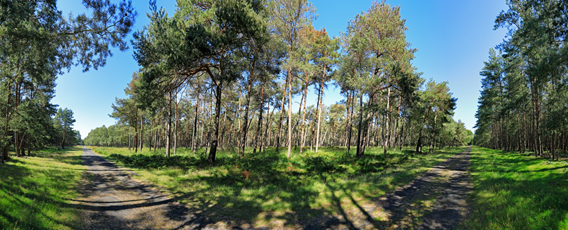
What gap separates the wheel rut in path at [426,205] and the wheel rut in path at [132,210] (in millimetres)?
5874

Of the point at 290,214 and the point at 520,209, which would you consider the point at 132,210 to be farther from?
the point at 520,209

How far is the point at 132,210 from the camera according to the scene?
6543 mm

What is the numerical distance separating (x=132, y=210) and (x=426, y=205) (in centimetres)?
1000

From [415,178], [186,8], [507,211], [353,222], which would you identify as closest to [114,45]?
[186,8]

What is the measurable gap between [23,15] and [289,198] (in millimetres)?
10338

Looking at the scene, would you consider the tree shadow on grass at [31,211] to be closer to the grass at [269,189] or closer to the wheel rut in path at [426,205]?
the grass at [269,189]

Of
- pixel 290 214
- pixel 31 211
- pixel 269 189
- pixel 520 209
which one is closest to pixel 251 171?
pixel 269 189

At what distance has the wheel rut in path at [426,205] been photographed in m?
5.80

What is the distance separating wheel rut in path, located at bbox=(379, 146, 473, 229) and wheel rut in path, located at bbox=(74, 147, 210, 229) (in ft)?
19.3

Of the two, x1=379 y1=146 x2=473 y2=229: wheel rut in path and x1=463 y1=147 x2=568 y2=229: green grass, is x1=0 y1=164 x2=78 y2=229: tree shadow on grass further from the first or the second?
x1=463 y1=147 x2=568 y2=229: green grass

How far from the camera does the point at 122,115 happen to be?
1499 inches

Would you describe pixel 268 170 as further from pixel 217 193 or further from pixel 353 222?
pixel 353 222

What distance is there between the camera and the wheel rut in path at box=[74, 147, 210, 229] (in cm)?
562

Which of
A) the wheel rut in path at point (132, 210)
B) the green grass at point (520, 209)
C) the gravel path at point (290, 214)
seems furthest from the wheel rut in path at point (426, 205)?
the wheel rut in path at point (132, 210)
